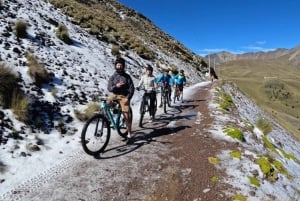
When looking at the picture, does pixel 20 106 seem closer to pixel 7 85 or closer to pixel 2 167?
pixel 7 85

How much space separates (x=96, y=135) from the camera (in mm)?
8938

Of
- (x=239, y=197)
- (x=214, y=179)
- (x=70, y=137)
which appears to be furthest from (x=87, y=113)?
(x=239, y=197)

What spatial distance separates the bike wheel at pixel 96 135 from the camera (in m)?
8.59

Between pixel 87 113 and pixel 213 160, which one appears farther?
pixel 87 113

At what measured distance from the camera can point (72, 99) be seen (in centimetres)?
1349

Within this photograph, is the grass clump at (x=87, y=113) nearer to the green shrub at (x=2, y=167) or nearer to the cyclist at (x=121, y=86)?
the cyclist at (x=121, y=86)

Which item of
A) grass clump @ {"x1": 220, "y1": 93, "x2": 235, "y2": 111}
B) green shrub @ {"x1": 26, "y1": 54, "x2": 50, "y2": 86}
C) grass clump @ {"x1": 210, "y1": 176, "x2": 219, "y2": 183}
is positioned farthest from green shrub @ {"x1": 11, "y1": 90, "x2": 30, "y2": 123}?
grass clump @ {"x1": 220, "y1": 93, "x2": 235, "y2": 111}

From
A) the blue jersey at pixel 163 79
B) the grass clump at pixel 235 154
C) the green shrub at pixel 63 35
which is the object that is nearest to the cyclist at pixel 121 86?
the grass clump at pixel 235 154

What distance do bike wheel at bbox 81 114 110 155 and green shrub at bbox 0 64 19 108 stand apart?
124 inches

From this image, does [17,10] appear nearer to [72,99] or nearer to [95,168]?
[72,99]

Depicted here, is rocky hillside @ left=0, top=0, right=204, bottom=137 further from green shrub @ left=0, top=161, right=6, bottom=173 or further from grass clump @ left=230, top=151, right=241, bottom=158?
grass clump @ left=230, top=151, right=241, bottom=158

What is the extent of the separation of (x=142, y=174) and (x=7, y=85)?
230 inches

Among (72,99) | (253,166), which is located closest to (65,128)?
(72,99)

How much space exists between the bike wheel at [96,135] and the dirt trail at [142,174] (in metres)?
0.25
